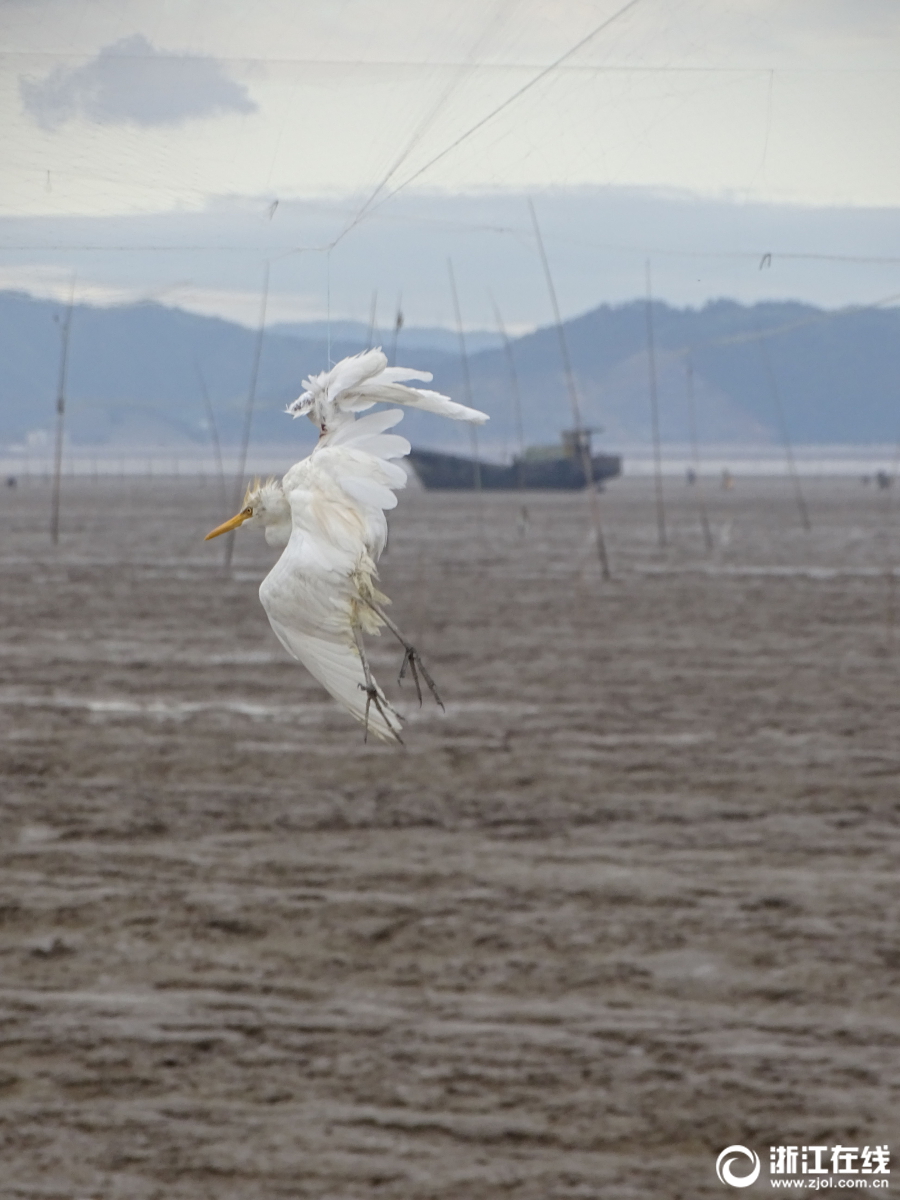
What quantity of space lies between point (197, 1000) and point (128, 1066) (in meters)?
1.09

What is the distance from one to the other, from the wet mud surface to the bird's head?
7896 millimetres

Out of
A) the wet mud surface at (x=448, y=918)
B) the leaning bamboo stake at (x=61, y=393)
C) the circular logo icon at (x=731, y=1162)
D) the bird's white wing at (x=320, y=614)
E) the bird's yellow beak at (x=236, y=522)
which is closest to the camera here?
the bird's white wing at (x=320, y=614)

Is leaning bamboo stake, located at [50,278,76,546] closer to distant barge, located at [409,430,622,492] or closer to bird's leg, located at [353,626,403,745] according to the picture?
bird's leg, located at [353,626,403,745]

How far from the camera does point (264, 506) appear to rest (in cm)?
310

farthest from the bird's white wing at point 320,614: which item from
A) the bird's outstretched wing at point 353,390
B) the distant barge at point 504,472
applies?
the distant barge at point 504,472

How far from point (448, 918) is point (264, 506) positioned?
11.5 meters

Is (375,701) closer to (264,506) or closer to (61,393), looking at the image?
(264,506)

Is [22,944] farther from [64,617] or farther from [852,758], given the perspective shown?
[64,617]

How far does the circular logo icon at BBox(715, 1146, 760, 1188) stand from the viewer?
10.4 m

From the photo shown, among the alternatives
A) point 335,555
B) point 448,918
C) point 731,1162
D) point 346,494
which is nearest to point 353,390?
point 346,494

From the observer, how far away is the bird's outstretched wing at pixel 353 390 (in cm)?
315

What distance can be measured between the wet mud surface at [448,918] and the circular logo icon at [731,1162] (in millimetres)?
81

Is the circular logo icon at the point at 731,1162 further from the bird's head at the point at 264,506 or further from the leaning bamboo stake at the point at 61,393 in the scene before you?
the bird's head at the point at 264,506

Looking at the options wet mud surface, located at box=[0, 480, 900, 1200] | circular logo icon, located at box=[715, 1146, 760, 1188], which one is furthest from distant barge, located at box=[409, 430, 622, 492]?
circular logo icon, located at box=[715, 1146, 760, 1188]
